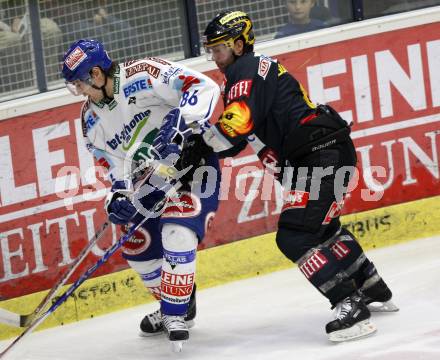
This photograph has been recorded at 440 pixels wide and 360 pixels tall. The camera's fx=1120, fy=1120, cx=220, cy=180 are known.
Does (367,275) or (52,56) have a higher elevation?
(52,56)

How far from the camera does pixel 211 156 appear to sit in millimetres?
4719

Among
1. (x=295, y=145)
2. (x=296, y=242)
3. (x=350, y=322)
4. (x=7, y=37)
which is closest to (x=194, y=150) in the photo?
(x=295, y=145)

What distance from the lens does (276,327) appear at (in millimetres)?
4898

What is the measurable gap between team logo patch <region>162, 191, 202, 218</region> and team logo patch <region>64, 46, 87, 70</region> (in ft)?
2.20

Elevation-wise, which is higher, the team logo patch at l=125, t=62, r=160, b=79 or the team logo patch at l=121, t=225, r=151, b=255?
the team logo patch at l=125, t=62, r=160, b=79

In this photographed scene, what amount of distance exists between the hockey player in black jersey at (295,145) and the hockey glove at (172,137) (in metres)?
0.11

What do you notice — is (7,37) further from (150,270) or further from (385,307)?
(385,307)

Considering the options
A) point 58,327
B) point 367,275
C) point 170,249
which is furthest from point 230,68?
point 58,327

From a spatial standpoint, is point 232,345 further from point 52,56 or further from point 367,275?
point 52,56

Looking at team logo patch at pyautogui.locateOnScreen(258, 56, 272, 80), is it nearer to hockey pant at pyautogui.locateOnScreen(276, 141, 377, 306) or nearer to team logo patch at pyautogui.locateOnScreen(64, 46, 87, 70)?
hockey pant at pyautogui.locateOnScreen(276, 141, 377, 306)

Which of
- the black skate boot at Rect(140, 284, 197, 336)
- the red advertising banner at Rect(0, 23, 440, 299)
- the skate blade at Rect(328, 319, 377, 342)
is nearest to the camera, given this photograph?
the skate blade at Rect(328, 319, 377, 342)

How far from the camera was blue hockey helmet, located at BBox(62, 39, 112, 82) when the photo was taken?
4.50 metres

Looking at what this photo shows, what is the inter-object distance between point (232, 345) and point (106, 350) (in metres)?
0.60

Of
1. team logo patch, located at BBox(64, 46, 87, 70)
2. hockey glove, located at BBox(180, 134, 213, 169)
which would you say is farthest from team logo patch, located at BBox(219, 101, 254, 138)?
team logo patch, located at BBox(64, 46, 87, 70)
